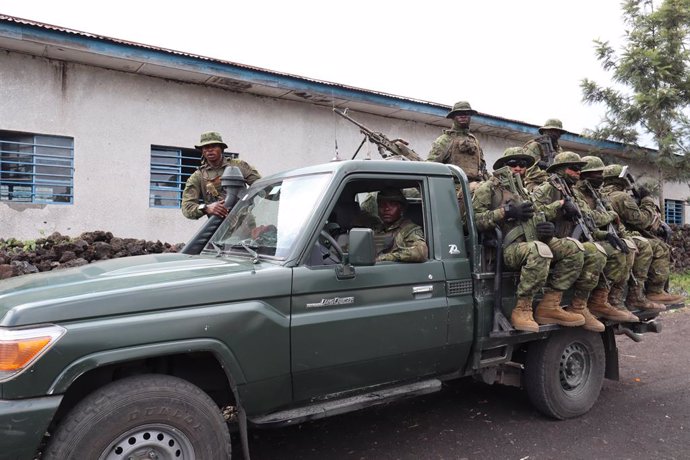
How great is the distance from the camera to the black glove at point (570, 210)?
4.35m

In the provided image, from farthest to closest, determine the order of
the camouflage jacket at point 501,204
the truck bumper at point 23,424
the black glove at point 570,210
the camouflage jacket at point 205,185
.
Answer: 1. the camouflage jacket at point 205,185
2. the black glove at point 570,210
3. the camouflage jacket at point 501,204
4. the truck bumper at point 23,424

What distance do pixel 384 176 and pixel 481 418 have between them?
91.3 inches

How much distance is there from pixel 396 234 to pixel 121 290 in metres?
1.96

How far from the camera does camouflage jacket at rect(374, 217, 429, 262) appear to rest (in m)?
3.29

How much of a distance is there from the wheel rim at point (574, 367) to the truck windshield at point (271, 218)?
2587 mm

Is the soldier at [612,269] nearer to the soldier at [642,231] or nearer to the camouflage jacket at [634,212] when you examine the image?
the soldier at [642,231]

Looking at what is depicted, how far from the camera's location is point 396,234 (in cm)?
364

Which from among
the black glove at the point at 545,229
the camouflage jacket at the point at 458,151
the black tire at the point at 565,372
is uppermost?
the camouflage jacket at the point at 458,151

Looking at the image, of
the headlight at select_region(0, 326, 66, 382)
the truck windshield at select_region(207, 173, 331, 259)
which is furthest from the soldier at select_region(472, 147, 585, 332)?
the headlight at select_region(0, 326, 66, 382)

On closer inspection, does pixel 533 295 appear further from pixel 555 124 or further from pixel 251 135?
pixel 251 135

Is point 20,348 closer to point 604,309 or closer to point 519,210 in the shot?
point 519,210

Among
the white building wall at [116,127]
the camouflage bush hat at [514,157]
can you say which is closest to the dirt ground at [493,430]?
the camouflage bush hat at [514,157]

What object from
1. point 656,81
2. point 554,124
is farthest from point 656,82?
point 554,124

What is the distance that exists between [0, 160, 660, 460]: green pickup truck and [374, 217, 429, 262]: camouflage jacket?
0.09 metres
